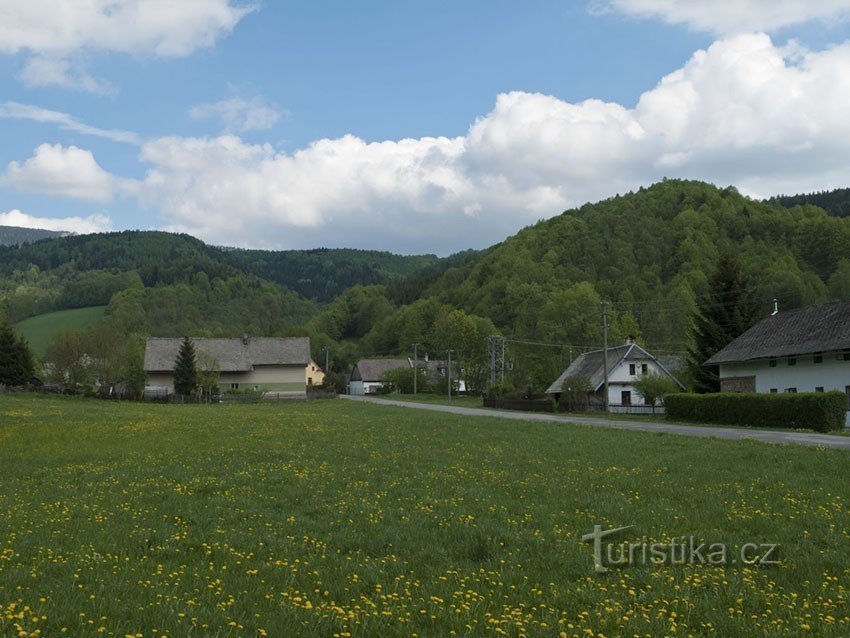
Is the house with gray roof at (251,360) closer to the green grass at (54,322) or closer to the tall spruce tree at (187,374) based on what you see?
the tall spruce tree at (187,374)

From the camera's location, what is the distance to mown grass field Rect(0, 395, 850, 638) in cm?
597

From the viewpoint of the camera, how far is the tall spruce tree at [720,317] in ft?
169

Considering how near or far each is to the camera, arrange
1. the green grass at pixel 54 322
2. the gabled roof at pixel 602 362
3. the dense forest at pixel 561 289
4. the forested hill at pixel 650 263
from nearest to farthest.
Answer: the gabled roof at pixel 602 362
the forested hill at pixel 650 263
the dense forest at pixel 561 289
the green grass at pixel 54 322

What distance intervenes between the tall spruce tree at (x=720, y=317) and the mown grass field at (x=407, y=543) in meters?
34.9

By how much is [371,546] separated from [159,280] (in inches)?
6733

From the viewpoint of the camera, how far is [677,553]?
8.36m

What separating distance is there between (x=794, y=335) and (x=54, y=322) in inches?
5592

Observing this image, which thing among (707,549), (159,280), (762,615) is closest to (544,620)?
(762,615)

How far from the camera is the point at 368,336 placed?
156m

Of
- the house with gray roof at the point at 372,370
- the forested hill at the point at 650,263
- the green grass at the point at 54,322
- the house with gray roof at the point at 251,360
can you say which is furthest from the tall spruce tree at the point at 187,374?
the green grass at the point at 54,322

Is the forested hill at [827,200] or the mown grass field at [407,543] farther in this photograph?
the forested hill at [827,200]

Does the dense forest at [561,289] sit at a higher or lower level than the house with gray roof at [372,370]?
higher

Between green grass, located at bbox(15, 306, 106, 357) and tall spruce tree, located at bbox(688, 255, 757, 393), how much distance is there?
114916mm

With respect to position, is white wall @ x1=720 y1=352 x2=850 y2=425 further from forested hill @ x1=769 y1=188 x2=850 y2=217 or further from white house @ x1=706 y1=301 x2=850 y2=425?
forested hill @ x1=769 y1=188 x2=850 y2=217
